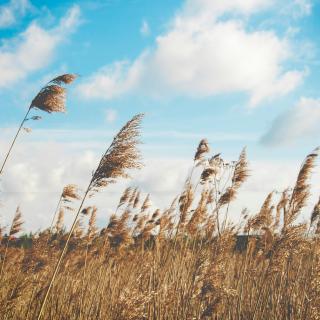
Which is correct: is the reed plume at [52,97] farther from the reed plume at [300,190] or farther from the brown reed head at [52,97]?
the reed plume at [300,190]

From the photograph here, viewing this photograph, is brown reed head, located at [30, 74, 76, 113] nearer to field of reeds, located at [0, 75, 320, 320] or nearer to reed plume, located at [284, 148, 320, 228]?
field of reeds, located at [0, 75, 320, 320]

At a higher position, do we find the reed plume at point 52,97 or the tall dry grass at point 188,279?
the reed plume at point 52,97

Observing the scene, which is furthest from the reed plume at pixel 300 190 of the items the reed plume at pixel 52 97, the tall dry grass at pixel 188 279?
the reed plume at pixel 52 97

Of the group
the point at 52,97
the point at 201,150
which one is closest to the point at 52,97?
the point at 52,97

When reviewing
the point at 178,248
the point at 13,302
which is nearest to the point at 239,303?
the point at 178,248

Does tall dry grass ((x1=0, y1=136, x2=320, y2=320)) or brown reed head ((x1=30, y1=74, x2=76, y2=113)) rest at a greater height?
brown reed head ((x1=30, y1=74, x2=76, y2=113))

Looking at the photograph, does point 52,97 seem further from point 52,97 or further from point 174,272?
point 174,272

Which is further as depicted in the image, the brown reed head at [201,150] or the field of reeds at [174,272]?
the brown reed head at [201,150]

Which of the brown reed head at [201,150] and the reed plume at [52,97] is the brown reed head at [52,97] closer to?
the reed plume at [52,97]

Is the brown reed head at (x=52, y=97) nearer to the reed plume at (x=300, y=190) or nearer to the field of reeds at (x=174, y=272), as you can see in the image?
the field of reeds at (x=174, y=272)

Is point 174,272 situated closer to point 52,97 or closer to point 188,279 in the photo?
point 188,279

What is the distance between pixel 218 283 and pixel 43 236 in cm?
263

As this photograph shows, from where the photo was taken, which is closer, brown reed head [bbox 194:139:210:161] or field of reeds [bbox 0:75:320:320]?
field of reeds [bbox 0:75:320:320]

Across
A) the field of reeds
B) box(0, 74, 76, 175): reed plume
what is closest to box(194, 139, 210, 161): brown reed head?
the field of reeds
